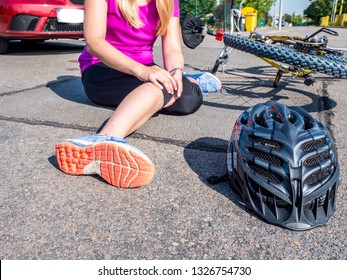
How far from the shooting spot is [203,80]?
3.04 m

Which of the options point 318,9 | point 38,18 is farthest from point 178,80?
point 318,9

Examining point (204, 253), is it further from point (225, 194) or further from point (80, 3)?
point (80, 3)

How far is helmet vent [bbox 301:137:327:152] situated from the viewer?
1.35 m

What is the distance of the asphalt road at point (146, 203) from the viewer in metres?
1.22

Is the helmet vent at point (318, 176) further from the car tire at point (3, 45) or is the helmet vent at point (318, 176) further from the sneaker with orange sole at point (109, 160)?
the car tire at point (3, 45)

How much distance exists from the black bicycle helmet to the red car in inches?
181

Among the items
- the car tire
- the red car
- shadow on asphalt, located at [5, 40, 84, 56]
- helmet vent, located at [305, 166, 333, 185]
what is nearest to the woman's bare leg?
helmet vent, located at [305, 166, 333, 185]

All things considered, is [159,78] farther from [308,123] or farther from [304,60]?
[304,60]

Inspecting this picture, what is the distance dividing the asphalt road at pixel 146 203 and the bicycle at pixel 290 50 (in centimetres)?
41

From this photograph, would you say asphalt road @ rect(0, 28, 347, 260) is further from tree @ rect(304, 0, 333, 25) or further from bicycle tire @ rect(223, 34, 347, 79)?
tree @ rect(304, 0, 333, 25)

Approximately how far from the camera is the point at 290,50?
2.48 meters

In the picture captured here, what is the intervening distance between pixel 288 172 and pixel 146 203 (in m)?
0.60

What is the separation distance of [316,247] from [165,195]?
25.5 inches

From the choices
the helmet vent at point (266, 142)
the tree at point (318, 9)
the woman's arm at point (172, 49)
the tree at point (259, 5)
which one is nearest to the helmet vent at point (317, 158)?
the helmet vent at point (266, 142)
